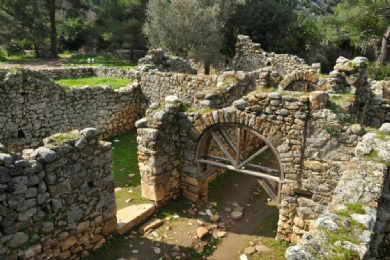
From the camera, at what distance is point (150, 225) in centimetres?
873

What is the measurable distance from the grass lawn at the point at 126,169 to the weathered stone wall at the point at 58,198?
2.09 m

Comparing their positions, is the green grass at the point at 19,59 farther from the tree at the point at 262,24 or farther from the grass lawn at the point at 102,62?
the tree at the point at 262,24

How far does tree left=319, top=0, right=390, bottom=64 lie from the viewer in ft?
84.2

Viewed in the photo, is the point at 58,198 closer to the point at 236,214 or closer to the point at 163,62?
the point at 236,214

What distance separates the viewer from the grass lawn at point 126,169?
10047 mm

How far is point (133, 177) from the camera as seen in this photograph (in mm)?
11164

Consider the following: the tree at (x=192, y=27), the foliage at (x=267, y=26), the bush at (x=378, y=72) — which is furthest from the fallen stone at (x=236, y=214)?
the foliage at (x=267, y=26)

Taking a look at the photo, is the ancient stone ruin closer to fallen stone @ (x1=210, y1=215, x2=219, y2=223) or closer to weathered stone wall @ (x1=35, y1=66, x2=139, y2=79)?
fallen stone @ (x1=210, y1=215, x2=219, y2=223)

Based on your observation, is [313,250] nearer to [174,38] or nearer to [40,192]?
[40,192]

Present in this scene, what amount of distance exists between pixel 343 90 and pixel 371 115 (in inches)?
123

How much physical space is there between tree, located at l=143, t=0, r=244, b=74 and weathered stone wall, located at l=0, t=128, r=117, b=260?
18109mm

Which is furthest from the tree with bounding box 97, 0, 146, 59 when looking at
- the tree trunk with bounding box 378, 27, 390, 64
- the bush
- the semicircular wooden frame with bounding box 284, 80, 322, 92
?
the tree trunk with bounding box 378, 27, 390, 64

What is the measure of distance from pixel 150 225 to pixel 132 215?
0.58 m

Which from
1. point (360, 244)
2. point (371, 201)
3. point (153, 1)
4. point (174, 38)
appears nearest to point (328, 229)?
point (360, 244)
